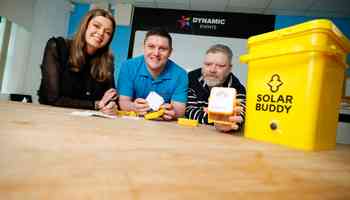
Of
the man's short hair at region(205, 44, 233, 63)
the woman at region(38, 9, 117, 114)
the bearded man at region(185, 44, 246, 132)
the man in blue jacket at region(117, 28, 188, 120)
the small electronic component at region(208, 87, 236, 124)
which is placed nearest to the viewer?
the small electronic component at region(208, 87, 236, 124)

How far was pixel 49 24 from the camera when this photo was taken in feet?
10.2

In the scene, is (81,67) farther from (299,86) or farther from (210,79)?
(210,79)

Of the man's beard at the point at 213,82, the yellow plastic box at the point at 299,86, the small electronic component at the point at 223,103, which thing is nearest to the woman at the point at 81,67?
the small electronic component at the point at 223,103

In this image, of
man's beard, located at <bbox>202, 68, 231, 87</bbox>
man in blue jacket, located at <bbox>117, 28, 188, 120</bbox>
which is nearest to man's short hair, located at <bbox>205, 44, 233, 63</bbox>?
man's beard, located at <bbox>202, 68, 231, 87</bbox>

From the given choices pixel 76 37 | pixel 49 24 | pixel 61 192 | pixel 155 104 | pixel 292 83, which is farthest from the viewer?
pixel 49 24

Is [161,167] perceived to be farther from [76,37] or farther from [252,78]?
[76,37]

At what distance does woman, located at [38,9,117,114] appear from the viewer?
134cm

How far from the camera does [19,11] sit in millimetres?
2803

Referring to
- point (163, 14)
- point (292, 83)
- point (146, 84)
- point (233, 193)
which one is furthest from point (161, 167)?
point (163, 14)

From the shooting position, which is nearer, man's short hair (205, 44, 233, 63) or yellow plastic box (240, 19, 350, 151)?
yellow plastic box (240, 19, 350, 151)

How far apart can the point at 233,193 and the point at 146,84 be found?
1.49m

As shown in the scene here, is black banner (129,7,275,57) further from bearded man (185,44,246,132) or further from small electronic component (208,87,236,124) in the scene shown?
small electronic component (208,87,236,124)

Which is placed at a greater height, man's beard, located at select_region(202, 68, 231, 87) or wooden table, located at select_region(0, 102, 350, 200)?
man's beard, located at select_region(202, 68, 231, 87)

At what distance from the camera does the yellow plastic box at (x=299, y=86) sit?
→ 552 mm
